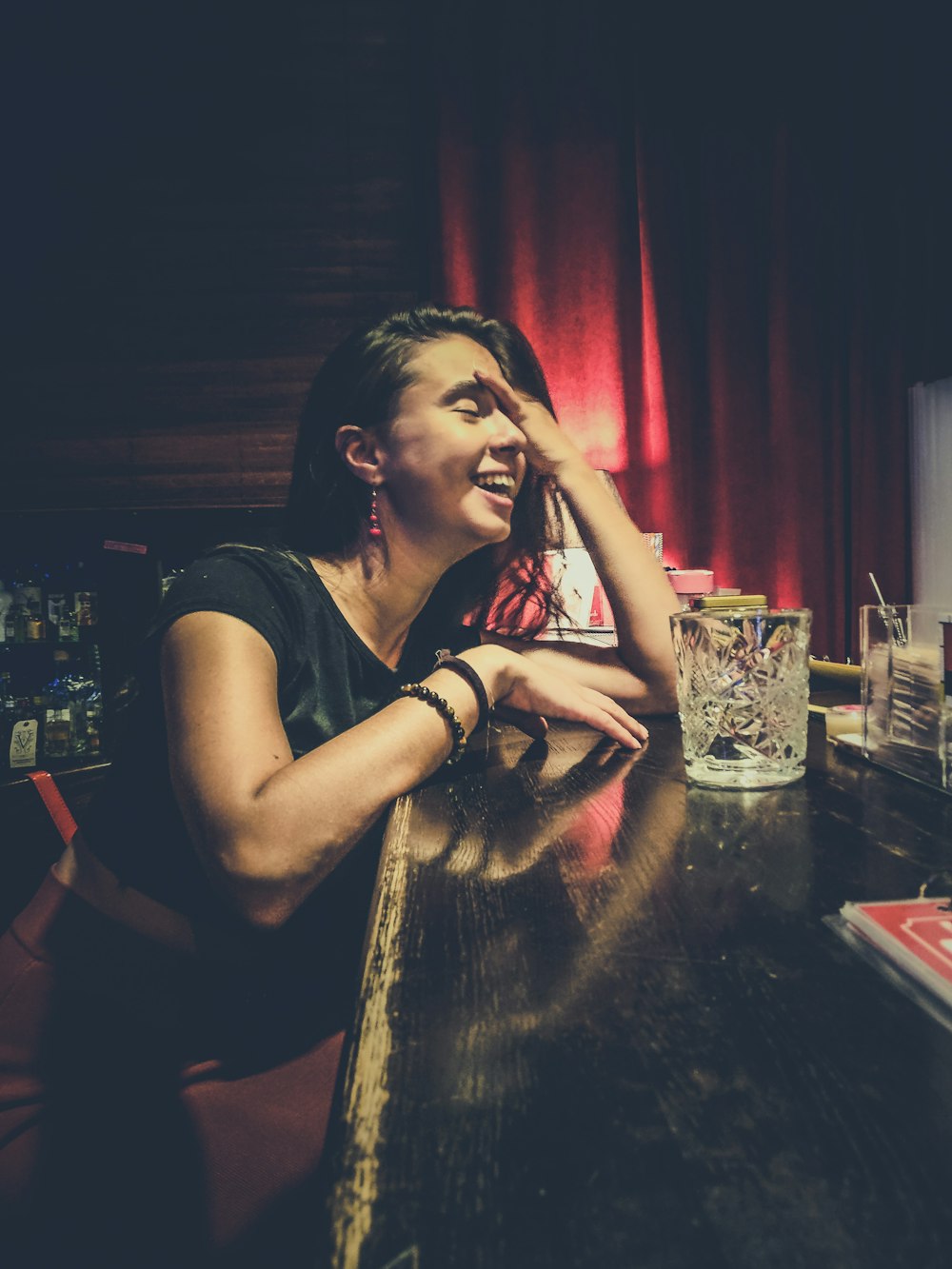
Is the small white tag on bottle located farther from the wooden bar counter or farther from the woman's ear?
the wooden bar counter

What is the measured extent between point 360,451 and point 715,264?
7.91 feet

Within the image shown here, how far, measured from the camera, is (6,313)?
2.72m

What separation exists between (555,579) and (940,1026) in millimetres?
1901

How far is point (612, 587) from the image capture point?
135 cm

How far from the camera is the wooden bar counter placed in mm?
238

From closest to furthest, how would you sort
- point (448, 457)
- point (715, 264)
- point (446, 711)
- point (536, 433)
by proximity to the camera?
point (446, 711)
point (448, 457)
point (536, 433)
point (715, 264)

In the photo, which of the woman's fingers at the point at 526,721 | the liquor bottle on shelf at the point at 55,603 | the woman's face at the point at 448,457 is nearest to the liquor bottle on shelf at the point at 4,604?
the liquor bottle on shelf at the point at 55,603

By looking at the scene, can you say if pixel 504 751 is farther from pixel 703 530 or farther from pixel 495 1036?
pixel 703 530

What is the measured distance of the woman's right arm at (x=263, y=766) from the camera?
2.22 feet

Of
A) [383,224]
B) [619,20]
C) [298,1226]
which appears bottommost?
[298,1226]

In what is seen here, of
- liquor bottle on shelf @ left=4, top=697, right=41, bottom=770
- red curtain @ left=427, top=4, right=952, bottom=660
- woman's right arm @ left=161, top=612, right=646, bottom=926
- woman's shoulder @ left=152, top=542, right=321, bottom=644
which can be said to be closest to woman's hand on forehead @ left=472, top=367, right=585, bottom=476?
woman's shoulder @ left=152, top=542, right=321, bottom=644

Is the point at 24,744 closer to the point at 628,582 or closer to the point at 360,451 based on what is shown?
the point at 360,451

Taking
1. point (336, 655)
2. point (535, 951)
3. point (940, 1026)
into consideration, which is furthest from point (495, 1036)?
point (336, 655)

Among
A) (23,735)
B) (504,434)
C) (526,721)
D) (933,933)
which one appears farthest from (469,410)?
(23,735)
